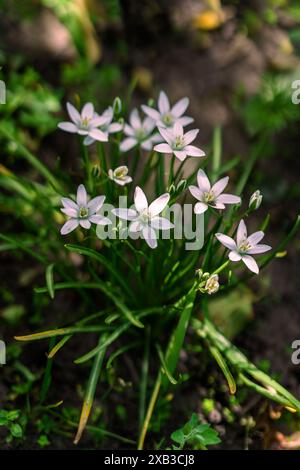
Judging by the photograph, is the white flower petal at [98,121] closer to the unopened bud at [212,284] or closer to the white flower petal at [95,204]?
the white flower petal at [95,204]

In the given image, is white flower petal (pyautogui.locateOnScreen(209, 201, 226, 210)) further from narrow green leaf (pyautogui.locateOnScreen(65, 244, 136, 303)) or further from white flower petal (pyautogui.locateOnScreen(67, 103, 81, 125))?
white flower petal (pyautogui.locateOnScreen(67, 103, 81, 125))

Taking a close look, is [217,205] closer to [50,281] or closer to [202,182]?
[202,182]

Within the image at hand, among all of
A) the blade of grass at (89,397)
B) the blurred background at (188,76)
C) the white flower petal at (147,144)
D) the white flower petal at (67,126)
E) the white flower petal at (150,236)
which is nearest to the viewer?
the white flower petal at (150,236)

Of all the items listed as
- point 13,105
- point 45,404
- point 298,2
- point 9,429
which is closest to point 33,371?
point 45,404

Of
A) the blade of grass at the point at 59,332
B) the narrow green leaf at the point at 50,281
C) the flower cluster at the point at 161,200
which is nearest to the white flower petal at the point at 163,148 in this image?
the flower cluster at the point at 161,200

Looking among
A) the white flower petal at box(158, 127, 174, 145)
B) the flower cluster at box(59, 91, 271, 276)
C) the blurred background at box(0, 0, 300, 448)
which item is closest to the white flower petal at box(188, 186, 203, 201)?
the flower cluster at box(59, 91, 271, 276)

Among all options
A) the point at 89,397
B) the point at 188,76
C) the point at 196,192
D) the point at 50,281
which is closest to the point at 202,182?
the point at 196,192

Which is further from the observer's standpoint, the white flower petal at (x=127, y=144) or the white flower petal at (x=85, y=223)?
the white flower petal at (x=127, y=144)

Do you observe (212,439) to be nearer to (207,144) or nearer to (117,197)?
(117,197)
